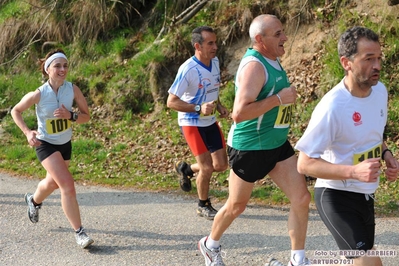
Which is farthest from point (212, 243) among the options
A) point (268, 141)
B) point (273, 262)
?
point (268, 141)

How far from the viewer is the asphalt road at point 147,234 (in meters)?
5.72

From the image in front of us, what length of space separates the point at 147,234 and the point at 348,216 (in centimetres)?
300

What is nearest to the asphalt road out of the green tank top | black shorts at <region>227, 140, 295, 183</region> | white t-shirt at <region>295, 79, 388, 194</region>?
black shorts at <region>227, 140, 295, 183</region>

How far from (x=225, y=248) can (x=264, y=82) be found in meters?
1.80

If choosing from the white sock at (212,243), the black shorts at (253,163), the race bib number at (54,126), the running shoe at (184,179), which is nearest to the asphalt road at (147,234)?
the running shoe at (184,179)

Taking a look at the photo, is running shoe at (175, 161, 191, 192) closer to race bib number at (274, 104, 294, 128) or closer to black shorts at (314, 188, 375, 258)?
race bib number at (274, 104, 294, 128)

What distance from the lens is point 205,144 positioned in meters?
6.81

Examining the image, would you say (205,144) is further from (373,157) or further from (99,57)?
(99,57)

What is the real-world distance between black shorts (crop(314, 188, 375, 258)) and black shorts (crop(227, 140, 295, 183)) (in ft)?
3.41

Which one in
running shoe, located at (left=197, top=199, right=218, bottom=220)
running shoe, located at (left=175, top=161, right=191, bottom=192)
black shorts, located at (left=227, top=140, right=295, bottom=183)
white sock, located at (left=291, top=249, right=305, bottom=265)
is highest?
black shorts, located at (left=227, top=140, right=295, bottom=183)

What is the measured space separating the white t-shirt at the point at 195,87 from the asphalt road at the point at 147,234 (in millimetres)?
1071

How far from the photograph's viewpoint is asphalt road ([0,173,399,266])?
5723 mm

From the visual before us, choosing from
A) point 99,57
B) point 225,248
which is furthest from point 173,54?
point 225,248

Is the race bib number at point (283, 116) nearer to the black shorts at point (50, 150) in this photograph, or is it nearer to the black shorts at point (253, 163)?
the black shorts at point (253, 163)
